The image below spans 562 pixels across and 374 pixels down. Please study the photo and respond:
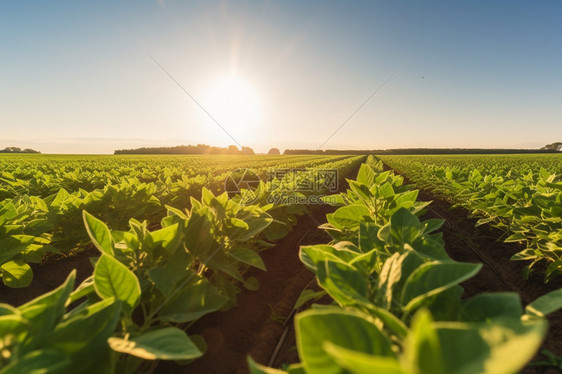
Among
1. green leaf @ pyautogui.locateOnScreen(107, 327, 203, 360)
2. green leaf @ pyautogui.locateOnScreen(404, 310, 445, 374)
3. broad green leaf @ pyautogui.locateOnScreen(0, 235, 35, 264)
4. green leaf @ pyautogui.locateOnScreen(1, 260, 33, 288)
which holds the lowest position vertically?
green leaf @ pyautogui.locateOnScreen(1, 260, 33, 288)

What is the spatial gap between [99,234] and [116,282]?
0.44 metres

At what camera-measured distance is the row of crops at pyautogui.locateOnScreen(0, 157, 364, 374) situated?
75cm

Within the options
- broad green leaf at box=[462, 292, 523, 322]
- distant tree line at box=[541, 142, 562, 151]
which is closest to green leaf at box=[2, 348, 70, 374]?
broad green leaf at box=[462, 292, 523, 322]

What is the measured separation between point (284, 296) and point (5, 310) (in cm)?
202

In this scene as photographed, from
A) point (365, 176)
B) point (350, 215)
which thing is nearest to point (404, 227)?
point (350, 215)

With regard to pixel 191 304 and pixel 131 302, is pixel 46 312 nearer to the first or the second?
pixel 131 302

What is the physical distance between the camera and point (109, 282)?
101 cm

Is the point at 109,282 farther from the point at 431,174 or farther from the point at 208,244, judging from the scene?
the point at 431,174

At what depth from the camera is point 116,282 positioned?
Answer: 3.32 feet

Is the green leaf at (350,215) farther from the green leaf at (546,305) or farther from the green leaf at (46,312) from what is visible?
the green leaf at (46,312)

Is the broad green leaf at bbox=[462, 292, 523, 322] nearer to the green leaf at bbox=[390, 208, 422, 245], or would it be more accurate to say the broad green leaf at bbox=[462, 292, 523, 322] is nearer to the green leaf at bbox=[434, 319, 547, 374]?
the green leaf at bbox=[434, 319, 547, 374]

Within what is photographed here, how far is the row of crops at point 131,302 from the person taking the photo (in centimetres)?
75

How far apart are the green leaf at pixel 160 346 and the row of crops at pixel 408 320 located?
23cm

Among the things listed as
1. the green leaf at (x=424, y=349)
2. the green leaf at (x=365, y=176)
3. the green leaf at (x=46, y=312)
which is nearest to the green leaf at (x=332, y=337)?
the green leaf at (x=424, y=349)
